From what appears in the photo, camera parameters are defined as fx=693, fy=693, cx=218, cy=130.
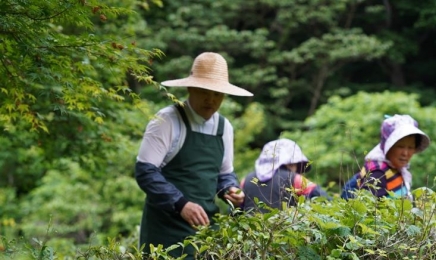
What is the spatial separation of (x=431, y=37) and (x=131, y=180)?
9.05 meters

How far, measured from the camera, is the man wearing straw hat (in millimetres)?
2857

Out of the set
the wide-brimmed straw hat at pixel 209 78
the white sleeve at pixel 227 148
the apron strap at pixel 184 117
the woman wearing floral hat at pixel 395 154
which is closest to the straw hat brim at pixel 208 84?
the wide-brimmed straw hat at pixel 209 78

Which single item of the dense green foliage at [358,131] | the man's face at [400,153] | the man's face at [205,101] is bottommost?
the dense green foliage at [358,131]

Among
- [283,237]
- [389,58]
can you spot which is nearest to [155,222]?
[283,237]

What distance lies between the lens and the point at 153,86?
8.98 ft

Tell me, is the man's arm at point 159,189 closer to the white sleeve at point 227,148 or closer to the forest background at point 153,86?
the forest background at point 153,86

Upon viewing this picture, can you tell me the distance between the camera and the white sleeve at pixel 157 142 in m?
2.88

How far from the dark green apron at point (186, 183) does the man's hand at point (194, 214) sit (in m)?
0.17

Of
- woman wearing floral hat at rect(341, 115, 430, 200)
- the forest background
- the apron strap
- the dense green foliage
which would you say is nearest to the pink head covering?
woman wearing floral hat at rect(341, 115, 430, 200)

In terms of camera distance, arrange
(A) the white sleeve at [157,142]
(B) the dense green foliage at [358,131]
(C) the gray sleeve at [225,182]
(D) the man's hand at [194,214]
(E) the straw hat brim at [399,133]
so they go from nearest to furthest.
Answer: (D) the man's hand at [194,214] < (A) the white sleeve at [157,142] < (C) the gray sleeve at [225,182] < (E) the straw hat brim at [399,133] < (B) the dense green foliage at [358,131]

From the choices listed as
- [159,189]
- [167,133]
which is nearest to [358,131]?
[167,133]

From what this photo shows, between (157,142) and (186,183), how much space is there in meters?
0.24

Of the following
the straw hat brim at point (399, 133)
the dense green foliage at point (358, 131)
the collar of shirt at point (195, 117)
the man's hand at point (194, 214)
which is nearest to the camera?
the man's hand at point (194, 214)

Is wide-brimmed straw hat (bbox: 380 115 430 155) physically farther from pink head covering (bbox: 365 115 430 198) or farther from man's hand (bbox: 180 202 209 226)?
man's hand (bbox: 180 202 209 226)
